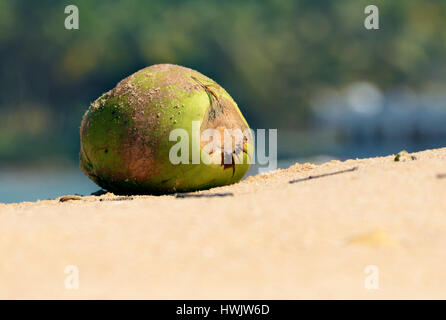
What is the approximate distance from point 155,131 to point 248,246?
8.94ft

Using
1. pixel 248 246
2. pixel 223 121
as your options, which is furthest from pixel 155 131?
pixel 248 246

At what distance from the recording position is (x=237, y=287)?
294cm

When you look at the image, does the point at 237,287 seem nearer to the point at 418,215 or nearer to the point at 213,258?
the point at 213,258

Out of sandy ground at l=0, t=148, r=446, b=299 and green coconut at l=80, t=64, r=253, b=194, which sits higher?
green coconut at l=80, t=64, r=253, b=194

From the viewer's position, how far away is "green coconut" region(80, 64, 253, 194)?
589 cm

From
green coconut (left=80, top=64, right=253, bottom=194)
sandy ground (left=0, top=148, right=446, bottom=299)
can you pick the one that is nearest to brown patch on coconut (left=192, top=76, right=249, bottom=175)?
green coconut (left=80, top=64, right=253, bottom=194)

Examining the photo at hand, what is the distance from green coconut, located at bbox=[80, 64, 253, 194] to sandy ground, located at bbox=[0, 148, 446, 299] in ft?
4.53

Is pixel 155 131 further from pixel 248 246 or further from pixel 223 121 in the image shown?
pixel 248 246

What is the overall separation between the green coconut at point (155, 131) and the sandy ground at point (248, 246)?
138 centimetres

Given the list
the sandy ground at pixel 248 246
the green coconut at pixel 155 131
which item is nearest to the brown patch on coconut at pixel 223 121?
the green coconut at pixel 155 131

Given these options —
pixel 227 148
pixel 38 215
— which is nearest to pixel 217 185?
pixel 227 148

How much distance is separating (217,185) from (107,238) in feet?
8.67

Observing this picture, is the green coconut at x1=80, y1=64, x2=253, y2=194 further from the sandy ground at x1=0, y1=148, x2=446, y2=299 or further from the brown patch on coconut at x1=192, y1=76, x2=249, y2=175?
the sandy ground at x1=0, y1=148, x2=446, y2=299
